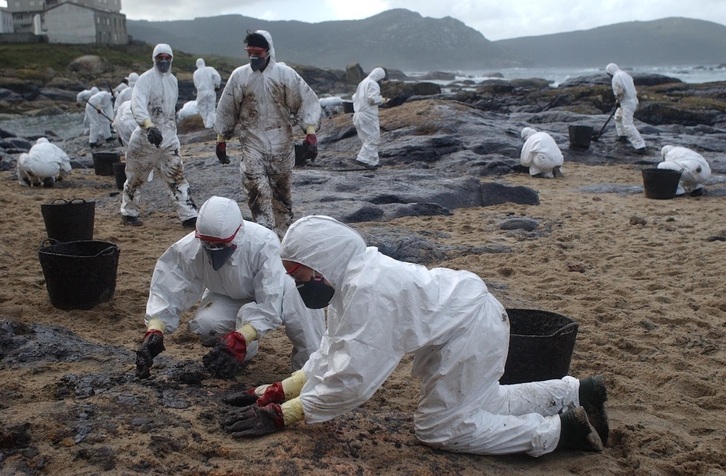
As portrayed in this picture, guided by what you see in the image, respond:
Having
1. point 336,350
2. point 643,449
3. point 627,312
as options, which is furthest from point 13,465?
point 627,312

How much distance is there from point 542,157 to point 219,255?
888 cm

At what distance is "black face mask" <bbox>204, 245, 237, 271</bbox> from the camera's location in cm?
389

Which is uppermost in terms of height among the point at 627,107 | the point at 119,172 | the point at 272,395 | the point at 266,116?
the point at 627,107

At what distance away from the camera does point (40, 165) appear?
35.2 feet

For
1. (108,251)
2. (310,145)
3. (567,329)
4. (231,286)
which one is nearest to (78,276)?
(108,251)

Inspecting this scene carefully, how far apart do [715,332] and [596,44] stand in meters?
201

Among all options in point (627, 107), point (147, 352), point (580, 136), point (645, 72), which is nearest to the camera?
point (147, 352)

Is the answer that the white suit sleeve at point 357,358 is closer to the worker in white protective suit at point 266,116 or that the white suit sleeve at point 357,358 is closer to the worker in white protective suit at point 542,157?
the worker in white protective suit at point 266,116

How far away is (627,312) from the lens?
539cm

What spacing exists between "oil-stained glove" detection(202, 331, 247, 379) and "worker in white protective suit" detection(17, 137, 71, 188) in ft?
27.4

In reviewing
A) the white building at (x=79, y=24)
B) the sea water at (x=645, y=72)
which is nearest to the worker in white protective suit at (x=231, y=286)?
→ the sea water at (x=645, y=72)

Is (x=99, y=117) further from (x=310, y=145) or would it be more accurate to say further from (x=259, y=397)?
(x=259, y=397)

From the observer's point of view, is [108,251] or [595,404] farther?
[108,251]

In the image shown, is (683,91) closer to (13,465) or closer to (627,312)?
(627,312)
